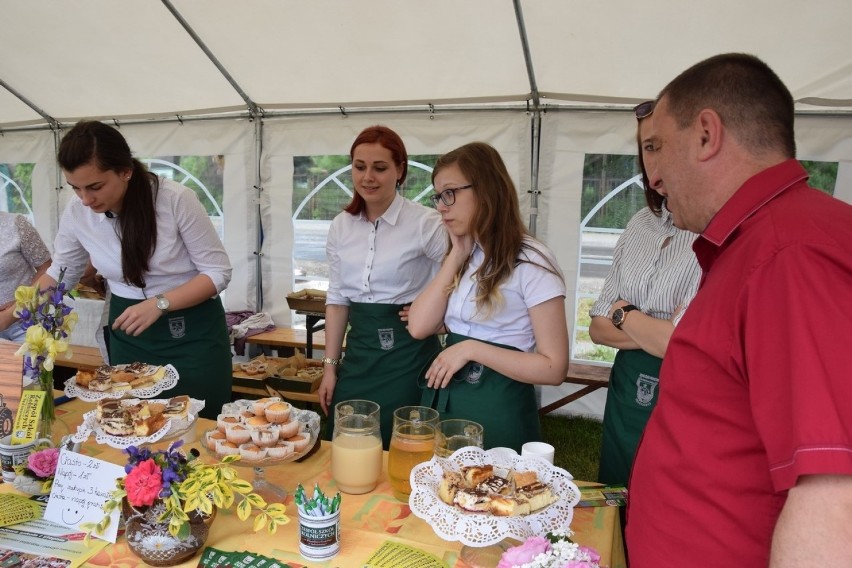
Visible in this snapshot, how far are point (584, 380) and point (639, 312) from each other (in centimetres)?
249

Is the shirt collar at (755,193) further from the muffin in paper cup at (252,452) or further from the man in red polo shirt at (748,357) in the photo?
the muffin in paper cup at (252,452)

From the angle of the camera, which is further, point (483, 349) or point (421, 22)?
point (421, 22)

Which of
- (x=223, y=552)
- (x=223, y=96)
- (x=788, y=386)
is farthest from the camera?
(x=223, y=96)

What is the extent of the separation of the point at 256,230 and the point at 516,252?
381cm

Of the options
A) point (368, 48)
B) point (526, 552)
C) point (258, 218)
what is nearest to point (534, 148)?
point (368, 48)

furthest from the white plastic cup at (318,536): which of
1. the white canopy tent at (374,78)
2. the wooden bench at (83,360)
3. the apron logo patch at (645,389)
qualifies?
the wooden bench at (83,360)

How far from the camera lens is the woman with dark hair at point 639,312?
1856mm

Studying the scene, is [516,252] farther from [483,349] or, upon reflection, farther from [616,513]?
[616,513]

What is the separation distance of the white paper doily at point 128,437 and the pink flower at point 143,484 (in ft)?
1.03

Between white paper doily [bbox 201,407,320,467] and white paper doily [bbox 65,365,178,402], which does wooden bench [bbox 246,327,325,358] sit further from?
white paper doily [bbox 201,407,320,467]

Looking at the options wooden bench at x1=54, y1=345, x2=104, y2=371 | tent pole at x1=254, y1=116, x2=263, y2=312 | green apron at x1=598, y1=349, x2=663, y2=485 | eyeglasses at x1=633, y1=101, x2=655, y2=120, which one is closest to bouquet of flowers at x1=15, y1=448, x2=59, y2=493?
green apron at x1=598, y1=349, x2=663, y2=485

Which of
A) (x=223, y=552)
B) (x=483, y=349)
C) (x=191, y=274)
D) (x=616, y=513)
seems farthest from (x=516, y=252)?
(x=191, y=274)

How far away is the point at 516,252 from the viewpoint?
197cm

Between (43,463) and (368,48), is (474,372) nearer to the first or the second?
(43,463)
